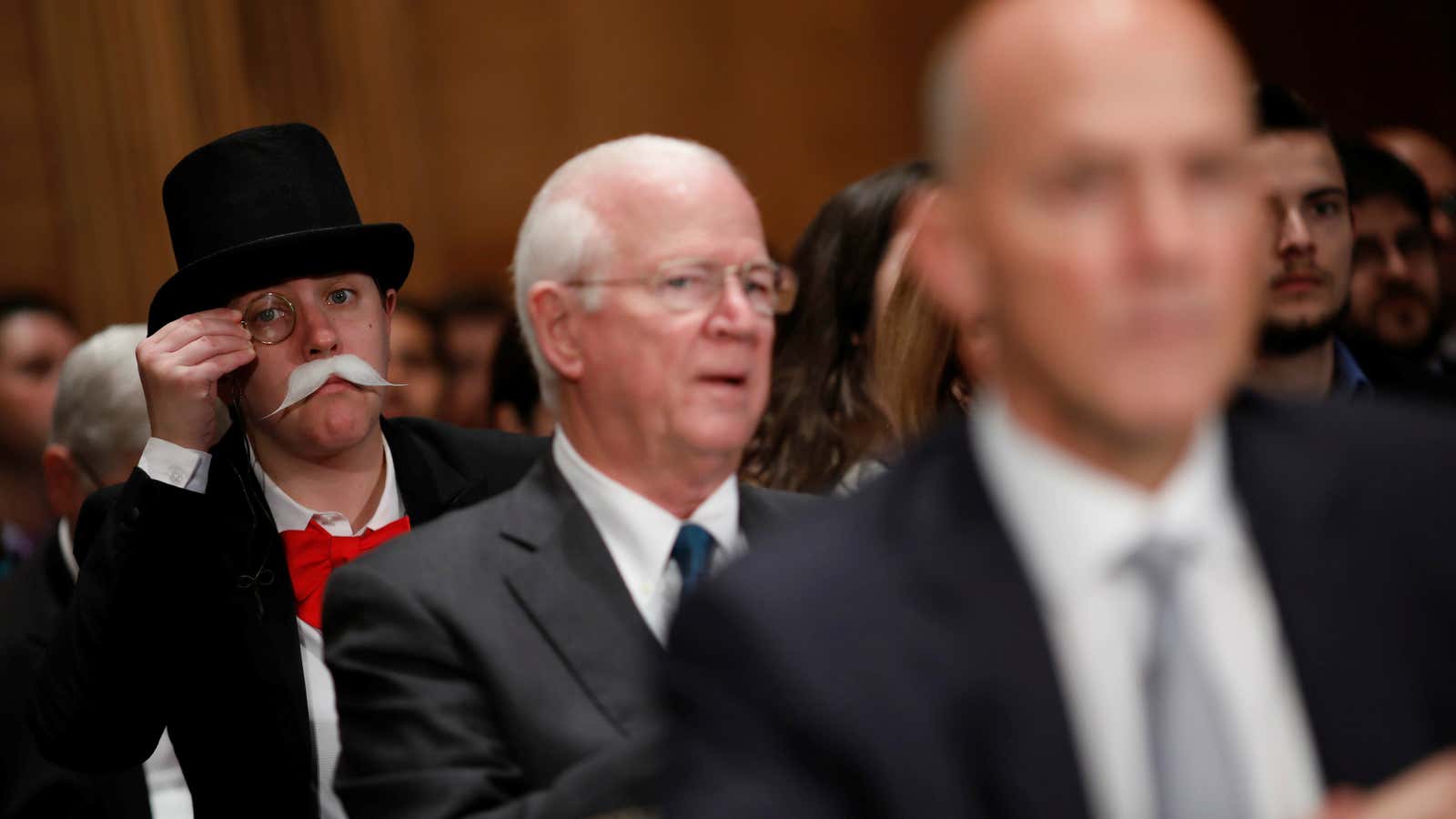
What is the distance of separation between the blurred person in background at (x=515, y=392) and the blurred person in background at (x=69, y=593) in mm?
1009

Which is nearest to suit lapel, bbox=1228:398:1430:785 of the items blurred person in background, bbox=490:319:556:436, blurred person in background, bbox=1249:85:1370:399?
blurred person in background, bbox=1249:85:1370:399

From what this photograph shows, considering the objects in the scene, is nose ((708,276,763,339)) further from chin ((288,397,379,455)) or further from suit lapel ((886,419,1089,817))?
suit lapel ((886,419,1089,817))

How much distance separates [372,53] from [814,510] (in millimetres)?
5496

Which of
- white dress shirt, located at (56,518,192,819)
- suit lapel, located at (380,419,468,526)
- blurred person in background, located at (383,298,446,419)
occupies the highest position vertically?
suit lapel, located at (380,419,468,526)

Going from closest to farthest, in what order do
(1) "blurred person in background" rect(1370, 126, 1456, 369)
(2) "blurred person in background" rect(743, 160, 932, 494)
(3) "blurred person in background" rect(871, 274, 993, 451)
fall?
(3) "blurred person in background" rect(871, 274, 993, 451)
(2) "blurred person in background" rect(743, 160, 932, 494)
(1) "blurred person in background" rect(1370, 126, 1456, 369)

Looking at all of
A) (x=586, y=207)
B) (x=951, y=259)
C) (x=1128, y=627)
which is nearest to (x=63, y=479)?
(x=586, y=207)

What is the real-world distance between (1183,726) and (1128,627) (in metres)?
0.07

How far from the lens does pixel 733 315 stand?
2307 mm

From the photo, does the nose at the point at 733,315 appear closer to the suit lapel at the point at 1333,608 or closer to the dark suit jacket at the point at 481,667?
the dark suit jacket at the point at 481,667

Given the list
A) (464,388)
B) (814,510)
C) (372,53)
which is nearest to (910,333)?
(814,510)

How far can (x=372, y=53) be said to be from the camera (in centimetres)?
643

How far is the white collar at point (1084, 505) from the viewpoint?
1.14 metres

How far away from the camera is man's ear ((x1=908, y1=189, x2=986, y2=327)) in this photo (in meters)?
1.19

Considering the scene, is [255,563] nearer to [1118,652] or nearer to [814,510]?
[814,510]
